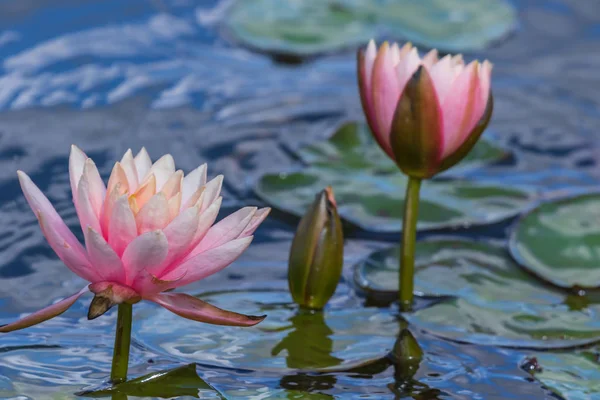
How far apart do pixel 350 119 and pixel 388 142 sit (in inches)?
47.0

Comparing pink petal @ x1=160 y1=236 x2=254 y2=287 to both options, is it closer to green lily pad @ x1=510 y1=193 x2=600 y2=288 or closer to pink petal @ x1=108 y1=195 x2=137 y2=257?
pink petal @ x1=108 y1=195 x2=137 y2=257

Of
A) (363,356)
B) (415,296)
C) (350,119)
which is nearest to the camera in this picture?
(363,356)

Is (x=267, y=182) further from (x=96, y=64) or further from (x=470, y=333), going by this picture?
(x=96, y=64)

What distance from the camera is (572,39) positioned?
143 inches

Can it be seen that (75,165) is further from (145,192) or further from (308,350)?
(308,350)

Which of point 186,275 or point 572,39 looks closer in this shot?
point 186,275

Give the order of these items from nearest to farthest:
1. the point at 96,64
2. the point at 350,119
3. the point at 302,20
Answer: the point at 350,119 → the point at 96,64 → the point at 302,20

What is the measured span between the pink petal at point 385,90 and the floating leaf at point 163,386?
572 millimetres

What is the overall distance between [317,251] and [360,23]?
2099 millimetres

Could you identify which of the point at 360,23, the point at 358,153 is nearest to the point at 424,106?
the point at 358,153

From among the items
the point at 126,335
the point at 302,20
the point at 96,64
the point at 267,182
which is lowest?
the point at 126,335

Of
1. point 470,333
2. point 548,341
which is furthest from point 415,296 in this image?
point 548,341

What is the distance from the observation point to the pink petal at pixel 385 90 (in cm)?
158

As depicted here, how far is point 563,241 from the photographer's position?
2.05m
